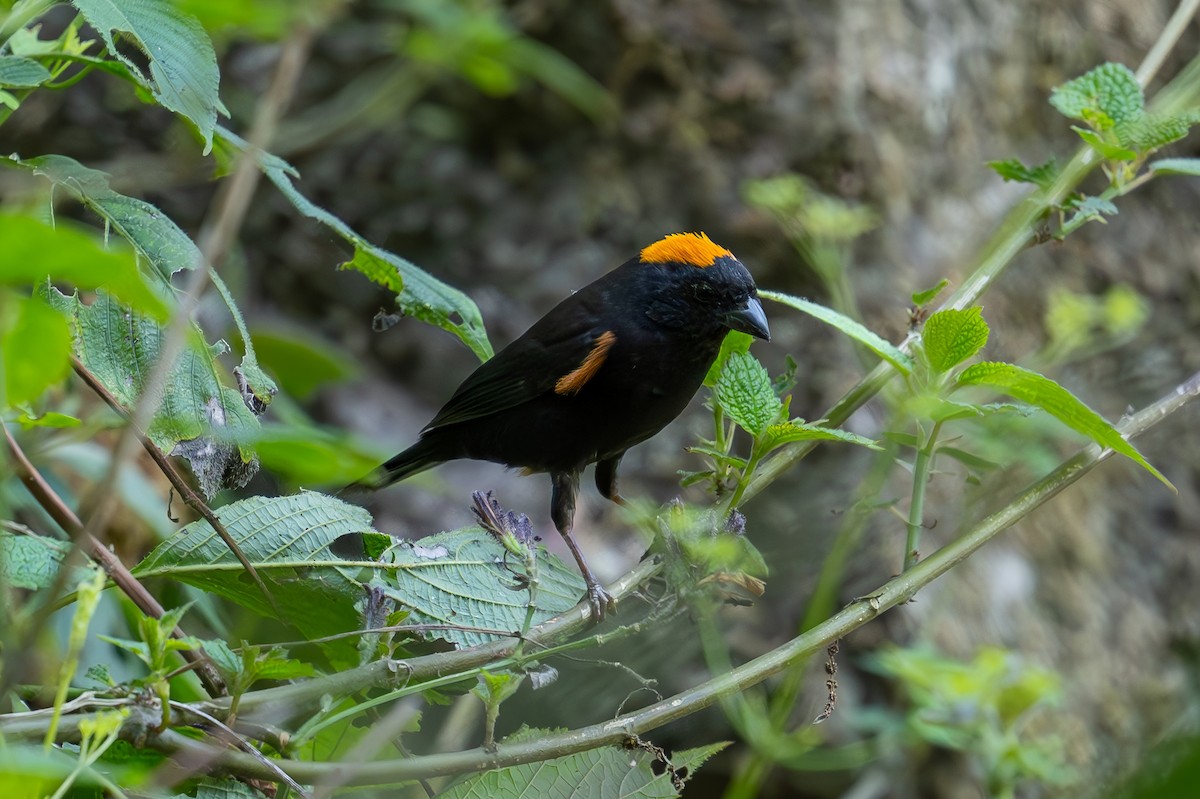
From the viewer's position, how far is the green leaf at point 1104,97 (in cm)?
210

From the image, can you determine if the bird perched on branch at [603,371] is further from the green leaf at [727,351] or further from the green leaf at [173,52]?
the green leaf at [173,52]

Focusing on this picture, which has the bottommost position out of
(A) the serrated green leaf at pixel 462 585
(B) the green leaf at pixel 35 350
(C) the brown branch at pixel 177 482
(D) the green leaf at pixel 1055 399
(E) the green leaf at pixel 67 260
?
(A) the serrated green leaf at pixel 462 585

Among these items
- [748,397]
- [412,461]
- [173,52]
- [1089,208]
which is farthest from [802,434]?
[412,461]

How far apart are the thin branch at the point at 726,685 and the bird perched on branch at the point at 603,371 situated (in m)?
1.39

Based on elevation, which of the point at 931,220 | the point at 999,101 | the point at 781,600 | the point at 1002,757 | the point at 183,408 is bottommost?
the point at 781,600

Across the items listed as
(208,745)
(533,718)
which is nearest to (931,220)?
(533,718)

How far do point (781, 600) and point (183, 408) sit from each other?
3027 millimetres

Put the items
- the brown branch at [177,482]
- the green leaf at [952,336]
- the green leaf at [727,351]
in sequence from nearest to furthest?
the brown branch at [177,482] < the green leaf at [952,336] < the green leaf at [727,351]

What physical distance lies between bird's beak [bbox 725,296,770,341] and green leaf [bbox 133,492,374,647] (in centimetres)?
158

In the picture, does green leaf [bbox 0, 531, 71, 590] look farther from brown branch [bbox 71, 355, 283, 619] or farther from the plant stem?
the plant stem

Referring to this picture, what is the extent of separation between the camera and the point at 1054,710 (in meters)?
4.46

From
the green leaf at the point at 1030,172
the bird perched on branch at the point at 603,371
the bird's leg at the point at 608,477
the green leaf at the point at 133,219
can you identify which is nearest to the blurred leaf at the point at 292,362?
the bird perched on branch at the point at 603,371

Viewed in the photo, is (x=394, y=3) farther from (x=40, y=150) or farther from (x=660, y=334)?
(x=660, y=334)

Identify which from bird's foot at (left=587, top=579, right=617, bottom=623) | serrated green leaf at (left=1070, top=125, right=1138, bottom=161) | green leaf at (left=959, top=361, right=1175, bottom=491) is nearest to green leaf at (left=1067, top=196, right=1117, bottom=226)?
serrated green leaf at (left=1070, top=125, right=1138, bottom=161)
